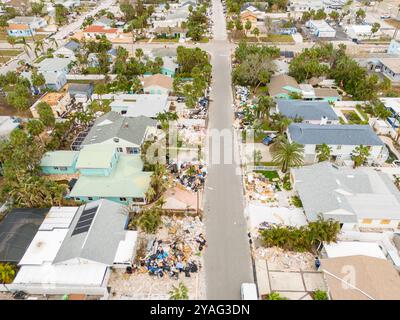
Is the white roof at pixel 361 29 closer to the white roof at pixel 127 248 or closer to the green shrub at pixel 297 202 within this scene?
the green shrub at pixel 297 202

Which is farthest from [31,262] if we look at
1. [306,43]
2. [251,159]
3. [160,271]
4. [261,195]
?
[306,43]

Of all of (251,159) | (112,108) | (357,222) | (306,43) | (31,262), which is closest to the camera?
A: (31,262)

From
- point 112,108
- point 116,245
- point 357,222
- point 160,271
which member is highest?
point 112,108

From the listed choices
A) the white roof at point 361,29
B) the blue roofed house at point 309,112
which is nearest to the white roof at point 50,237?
the blue roofed house at point 309,112

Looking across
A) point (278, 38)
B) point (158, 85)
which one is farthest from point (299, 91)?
point (278, 38)

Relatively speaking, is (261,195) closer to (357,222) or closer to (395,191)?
(357,222)

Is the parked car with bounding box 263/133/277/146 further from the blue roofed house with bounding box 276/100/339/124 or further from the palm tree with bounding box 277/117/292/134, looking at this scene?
the blue roofed house with bounding box 276/100/339/124

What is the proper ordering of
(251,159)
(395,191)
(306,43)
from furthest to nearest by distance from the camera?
(306,43) < (251,159) < (395,191)
